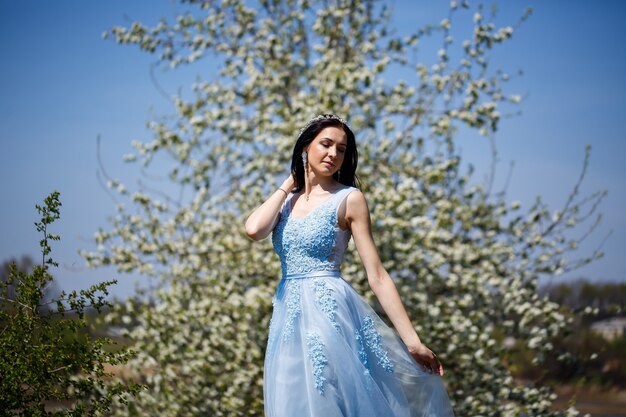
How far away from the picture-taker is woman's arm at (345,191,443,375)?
129 inches

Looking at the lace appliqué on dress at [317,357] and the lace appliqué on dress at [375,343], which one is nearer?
the lace appliqué on dress at [317,357]

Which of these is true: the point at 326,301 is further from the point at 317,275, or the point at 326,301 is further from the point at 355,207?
the point at 355,207

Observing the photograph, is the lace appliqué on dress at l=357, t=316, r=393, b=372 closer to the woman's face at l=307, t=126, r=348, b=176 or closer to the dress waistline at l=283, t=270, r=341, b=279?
the dress waistline at l=283, t=270, r=341, b=279

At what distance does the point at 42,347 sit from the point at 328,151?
139cm

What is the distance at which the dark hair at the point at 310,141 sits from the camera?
346 centimetres

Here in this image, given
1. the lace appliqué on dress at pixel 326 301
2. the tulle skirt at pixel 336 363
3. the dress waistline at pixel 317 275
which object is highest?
the dress waistline at pixel 317 275

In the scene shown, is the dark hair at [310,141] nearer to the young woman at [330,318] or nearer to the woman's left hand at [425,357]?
the young woman at [330,318]

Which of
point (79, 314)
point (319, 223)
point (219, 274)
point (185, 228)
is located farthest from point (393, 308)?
point (185, 228)

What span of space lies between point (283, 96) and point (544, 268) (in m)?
2.32

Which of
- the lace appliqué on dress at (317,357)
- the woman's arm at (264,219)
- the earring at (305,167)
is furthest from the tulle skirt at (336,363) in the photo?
the earring at (305,167)

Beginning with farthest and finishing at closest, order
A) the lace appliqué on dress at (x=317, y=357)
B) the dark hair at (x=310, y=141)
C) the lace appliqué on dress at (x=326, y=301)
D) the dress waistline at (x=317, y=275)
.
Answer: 1. the dark hair at (x=310, y=141)
2. the dress waistline at (x=317, y=275)
3. the lace appliqué on dress at (x=326, y=301)
4. the lace appliqué on dress at (x=317, y=357)

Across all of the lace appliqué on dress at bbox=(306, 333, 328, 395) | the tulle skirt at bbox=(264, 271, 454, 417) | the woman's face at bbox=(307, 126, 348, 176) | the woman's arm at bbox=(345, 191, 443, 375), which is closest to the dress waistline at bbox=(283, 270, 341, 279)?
the tulle skirt at bbox=(264, 271, 454, 417)

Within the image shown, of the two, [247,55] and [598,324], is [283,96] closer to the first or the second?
[247,55]

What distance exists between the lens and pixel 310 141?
137 inches
